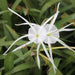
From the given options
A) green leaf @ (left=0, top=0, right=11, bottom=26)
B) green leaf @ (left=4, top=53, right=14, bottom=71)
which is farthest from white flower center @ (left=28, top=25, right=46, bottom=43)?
green leaf @ (left=0, top=0, right=11, bottom=26)

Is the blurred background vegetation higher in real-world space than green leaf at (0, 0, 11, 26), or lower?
lower

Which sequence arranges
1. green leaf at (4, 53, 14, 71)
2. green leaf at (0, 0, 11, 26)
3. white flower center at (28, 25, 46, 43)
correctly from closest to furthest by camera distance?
white flower center at (28, 25, 46, 43)
green leaf at (4, 53, 14, 71)
green leaf at (0, 0, 11, 26)

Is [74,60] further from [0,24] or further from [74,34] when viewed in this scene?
[0,24]

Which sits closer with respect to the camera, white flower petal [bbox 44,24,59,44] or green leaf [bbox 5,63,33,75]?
white flower petal [bbox 44,24,59,44]

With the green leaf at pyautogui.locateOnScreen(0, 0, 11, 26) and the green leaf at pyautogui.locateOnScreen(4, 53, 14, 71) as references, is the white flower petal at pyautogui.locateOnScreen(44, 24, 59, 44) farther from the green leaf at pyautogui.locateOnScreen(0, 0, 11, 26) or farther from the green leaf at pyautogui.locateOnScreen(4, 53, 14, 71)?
the green leaf at pyautogui.locateOnScreen(0, 0, 11, 26)

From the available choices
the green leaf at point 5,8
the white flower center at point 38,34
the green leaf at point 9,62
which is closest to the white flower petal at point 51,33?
the white flower center at point 38,34

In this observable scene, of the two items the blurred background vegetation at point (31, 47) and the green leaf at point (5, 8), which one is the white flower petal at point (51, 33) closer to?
the blurred background vegetation at point (31, 47)

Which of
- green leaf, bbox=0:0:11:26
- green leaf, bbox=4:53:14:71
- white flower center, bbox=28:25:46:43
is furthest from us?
green leaf, bbox=0:0:11:26

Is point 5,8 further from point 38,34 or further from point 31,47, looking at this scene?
point 38,34
